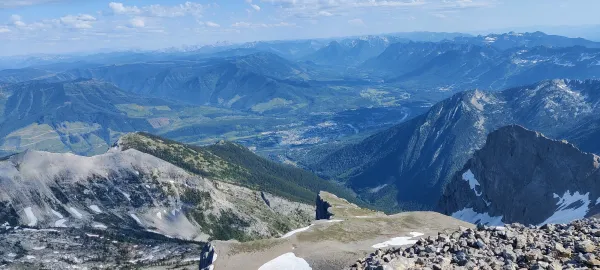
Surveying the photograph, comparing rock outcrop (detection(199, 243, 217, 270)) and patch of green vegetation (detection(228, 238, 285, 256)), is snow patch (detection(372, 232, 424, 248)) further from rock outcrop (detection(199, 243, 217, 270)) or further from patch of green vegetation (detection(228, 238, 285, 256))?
rock outcrop (detection(199, 243, 217, 270))

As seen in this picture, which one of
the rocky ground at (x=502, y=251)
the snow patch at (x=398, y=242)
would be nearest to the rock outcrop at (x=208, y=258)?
the snow patch at (x=398, y=242)

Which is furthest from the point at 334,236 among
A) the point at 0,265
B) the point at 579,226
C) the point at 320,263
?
the point at 0,265

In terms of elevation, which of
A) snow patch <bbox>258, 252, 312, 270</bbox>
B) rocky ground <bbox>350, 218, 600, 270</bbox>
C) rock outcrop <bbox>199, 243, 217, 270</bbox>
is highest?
rocky ground <bbox>350, 218, 600, 270</bbox>

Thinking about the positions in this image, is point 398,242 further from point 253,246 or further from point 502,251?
point 502,251

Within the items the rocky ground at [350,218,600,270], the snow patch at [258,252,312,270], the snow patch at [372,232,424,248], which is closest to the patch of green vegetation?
the snow patch at [258,252,312,270]

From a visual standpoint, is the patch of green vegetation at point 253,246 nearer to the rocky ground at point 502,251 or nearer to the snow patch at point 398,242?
the snow patch at point 398,242
